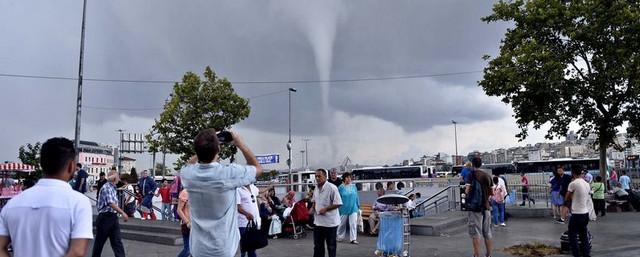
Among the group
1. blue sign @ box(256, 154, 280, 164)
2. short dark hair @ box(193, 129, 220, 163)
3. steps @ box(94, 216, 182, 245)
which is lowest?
steps @ box(94, 216, 182, 245)

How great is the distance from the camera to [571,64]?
20266mm

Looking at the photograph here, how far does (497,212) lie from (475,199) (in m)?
7.00

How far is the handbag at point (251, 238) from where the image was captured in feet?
21.6

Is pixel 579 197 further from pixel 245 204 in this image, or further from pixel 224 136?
pixel 224 136

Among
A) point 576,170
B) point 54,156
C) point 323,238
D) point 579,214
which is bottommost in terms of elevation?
point 323,238

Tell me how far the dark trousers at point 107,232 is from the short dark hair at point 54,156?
17.4 ft

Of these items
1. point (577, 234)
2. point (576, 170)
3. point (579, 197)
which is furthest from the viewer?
point (576, 170)

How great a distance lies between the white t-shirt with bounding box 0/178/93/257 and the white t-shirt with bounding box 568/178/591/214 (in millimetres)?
8463

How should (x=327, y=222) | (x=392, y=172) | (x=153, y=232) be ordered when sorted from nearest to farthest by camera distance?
(x=327, y=222), (x=153, y=232), (x=392, y=172)

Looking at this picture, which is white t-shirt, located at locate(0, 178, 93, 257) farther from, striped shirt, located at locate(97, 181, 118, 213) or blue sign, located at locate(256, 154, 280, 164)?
blue sign, located at locate(256, 154, 280, 164)

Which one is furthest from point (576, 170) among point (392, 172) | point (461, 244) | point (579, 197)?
point (392, 172)

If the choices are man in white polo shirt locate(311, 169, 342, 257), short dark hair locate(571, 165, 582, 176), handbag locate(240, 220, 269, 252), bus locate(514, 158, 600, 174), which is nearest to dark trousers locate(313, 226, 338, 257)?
man in white polo shirt locate(311, 169, 342, 257)

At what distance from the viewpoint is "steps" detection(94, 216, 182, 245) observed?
39.9 feet

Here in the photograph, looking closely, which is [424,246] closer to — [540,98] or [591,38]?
[540,98]
